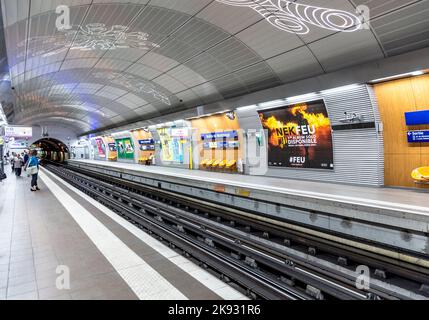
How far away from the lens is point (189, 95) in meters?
15.1

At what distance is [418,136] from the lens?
7.59m

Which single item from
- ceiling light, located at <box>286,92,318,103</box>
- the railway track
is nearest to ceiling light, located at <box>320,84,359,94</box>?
ceiling light, located at <box>286,92,318,103</box>

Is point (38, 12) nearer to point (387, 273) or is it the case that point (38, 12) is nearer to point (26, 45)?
point (26, 45)

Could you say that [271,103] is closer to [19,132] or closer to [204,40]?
→ [204,40]

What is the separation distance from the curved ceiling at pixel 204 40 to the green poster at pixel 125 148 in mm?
12591

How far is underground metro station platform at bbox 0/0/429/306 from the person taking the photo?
395 centimetres

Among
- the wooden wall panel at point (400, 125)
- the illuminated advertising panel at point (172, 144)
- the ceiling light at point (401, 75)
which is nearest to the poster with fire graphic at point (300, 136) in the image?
the wooden wall panel at point (400, 125)

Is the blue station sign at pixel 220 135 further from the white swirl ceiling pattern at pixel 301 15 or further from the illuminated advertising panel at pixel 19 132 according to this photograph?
the illuminated advertising panel at pixel 19 132

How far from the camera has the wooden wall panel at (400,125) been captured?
7574 mm

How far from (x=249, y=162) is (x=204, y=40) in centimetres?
607

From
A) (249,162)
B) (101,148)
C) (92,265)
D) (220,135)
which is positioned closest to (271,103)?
(249,162)

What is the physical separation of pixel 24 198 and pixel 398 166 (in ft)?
39.9

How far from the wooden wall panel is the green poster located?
22.1 metres
